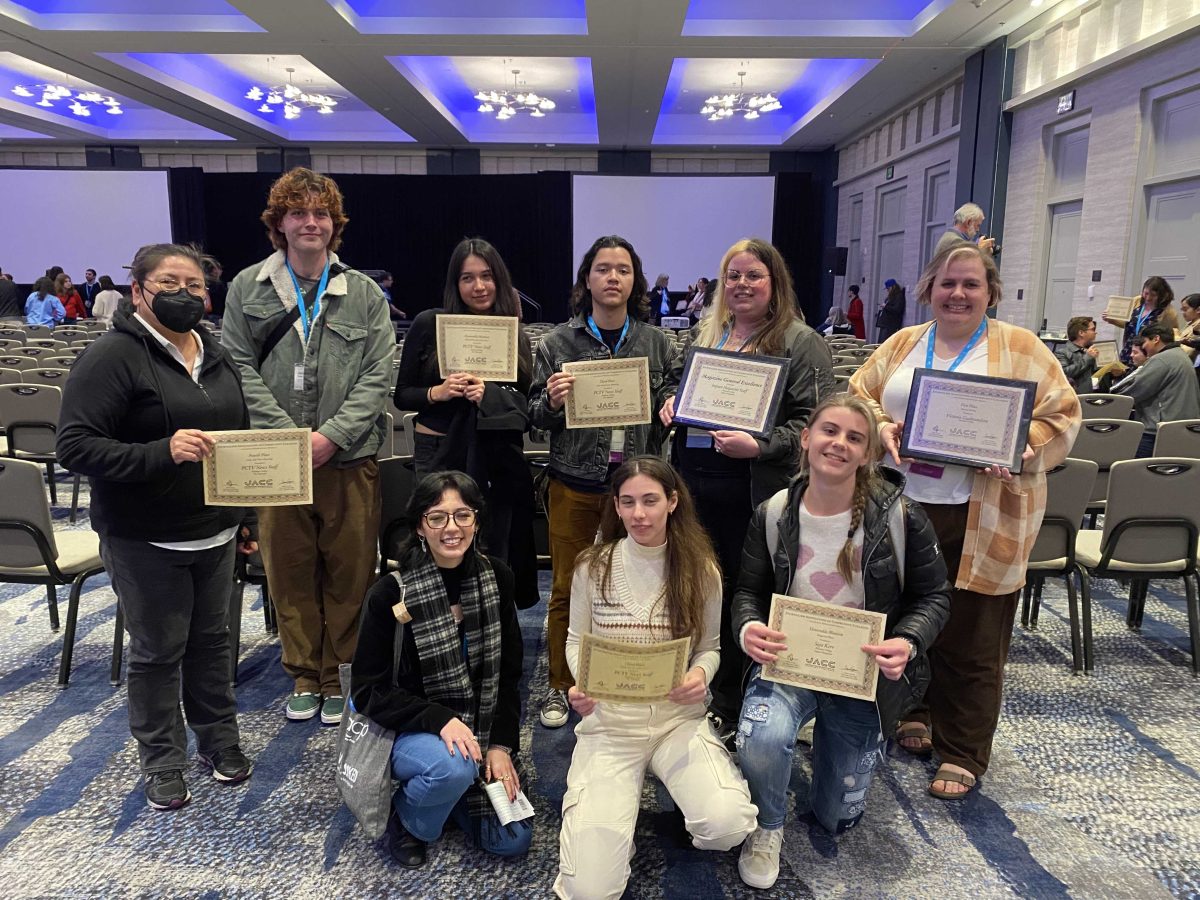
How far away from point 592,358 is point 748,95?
12.5 metres

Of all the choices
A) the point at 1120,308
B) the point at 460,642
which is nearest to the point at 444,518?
the point at 460,642

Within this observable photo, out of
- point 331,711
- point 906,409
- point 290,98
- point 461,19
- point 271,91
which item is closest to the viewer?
point 906,409

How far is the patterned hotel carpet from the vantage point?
6.09 ft

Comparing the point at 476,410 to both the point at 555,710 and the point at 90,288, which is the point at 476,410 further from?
the point at 90,288

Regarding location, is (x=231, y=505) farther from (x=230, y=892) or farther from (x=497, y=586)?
(x=230, y=892)

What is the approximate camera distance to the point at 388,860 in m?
1.94

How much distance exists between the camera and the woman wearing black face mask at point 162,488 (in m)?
1.84

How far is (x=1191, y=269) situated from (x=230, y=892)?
26.7 ft

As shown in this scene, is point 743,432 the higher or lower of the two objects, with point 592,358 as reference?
lower

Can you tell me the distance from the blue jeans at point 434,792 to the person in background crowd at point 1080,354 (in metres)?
5.08

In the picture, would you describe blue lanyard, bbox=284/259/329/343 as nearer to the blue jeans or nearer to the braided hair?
the blue jeans

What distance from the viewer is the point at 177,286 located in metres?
1.94

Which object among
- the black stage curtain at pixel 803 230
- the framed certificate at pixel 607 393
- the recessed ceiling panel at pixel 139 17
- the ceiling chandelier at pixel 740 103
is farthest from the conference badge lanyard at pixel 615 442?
the black stage curtain at pixel 803 230

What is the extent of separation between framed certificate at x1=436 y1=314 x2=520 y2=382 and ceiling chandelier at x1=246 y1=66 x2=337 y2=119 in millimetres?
11541
